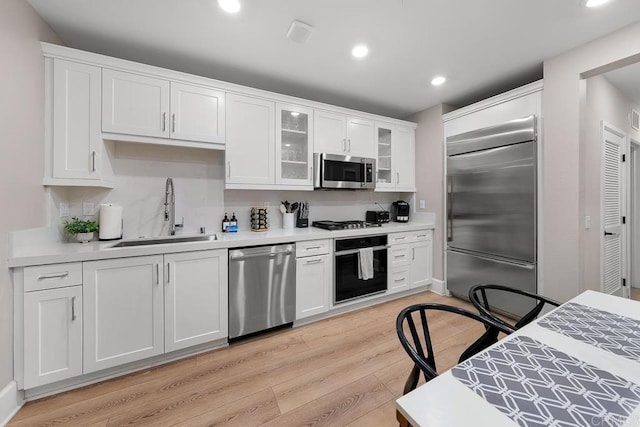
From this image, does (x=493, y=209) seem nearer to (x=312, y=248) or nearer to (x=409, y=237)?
(x=409, y=237)

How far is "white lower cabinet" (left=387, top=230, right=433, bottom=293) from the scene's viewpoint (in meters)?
3.20

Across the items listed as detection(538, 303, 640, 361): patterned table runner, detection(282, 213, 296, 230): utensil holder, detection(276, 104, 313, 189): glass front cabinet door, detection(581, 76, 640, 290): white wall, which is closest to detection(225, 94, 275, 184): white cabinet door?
detection(276, 104, 313, 189): glass front cabinet door

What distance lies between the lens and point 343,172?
3115 millimetres

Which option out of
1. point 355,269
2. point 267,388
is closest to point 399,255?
point 355,269

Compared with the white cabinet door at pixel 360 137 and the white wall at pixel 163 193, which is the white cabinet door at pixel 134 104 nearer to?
the white wall at pixel 163 193

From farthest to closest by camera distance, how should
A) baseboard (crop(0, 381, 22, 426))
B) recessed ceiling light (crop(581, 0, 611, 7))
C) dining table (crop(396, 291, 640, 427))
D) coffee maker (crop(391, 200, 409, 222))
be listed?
1. coffee maker (crop(391, 200, 409, 222))
2. recessed ceiling light (crop(581, 0, 611, 7))
3. baseboard (crop(0, 381, 22, 426))
4. dining table (crop(396, 291, 640, 427))

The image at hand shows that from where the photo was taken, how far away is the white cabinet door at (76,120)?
1.89 metres

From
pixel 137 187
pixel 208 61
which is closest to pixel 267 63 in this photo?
pixel 208 61

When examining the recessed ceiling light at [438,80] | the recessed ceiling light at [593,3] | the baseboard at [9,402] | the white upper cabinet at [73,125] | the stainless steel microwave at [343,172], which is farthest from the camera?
the stainless steel microwave at [343,172]

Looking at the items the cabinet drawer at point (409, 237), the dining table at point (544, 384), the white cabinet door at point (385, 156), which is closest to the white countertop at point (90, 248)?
the cabinet drawer at point (409, 237)

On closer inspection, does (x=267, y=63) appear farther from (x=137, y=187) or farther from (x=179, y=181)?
(x=137, y=187)

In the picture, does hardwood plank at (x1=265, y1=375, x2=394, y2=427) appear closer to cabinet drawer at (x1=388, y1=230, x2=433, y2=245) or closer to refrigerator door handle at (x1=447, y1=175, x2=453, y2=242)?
cabinet drawer at (x1=388, y1=230, x2=433, y2=245)

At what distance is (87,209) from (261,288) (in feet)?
5.47

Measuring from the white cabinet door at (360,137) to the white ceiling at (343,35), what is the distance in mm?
498
